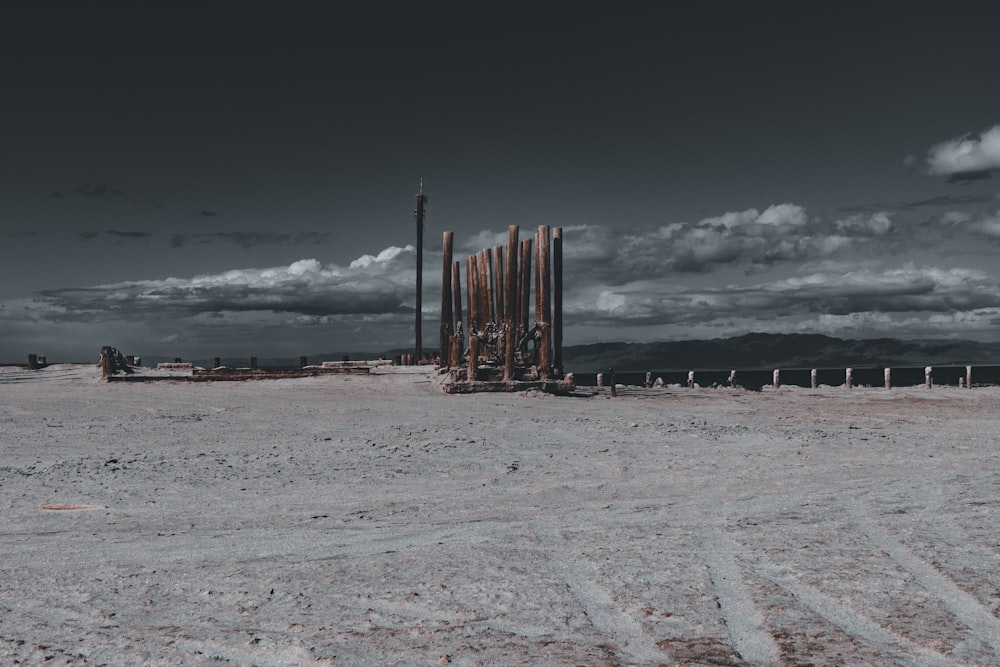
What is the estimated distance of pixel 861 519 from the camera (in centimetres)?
701

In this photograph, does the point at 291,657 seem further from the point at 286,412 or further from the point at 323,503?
the point at 286,412

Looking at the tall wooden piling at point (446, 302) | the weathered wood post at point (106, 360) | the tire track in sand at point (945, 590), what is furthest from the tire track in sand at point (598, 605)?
the weathered wood post at point (106, 360)

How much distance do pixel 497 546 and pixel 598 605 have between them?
5.14 feet

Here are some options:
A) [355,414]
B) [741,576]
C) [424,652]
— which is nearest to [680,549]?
[741,576]

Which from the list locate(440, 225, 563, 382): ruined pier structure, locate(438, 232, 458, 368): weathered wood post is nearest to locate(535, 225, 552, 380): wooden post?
locate(440, 225, 563, 382): ruined pier structure

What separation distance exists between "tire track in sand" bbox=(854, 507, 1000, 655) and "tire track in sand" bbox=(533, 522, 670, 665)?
1.74 meters

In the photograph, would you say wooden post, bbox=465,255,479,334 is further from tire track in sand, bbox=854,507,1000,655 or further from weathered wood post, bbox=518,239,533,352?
tire track in sand, bbox=854,507,1000,655

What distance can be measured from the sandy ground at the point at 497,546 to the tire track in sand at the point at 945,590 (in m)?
0.02

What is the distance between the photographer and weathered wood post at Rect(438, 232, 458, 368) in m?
28.0

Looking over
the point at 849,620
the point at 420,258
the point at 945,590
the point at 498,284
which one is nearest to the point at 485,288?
the point at 498,284

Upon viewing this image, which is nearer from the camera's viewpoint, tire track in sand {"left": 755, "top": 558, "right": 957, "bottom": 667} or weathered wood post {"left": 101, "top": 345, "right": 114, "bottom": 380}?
tire track in sand {"left": 755, "top": 558, "right": 957, "bottom": 667}

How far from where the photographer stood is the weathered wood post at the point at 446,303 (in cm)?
2795

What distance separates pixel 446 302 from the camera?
28.1 m

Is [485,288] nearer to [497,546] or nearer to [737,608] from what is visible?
[497,546]
